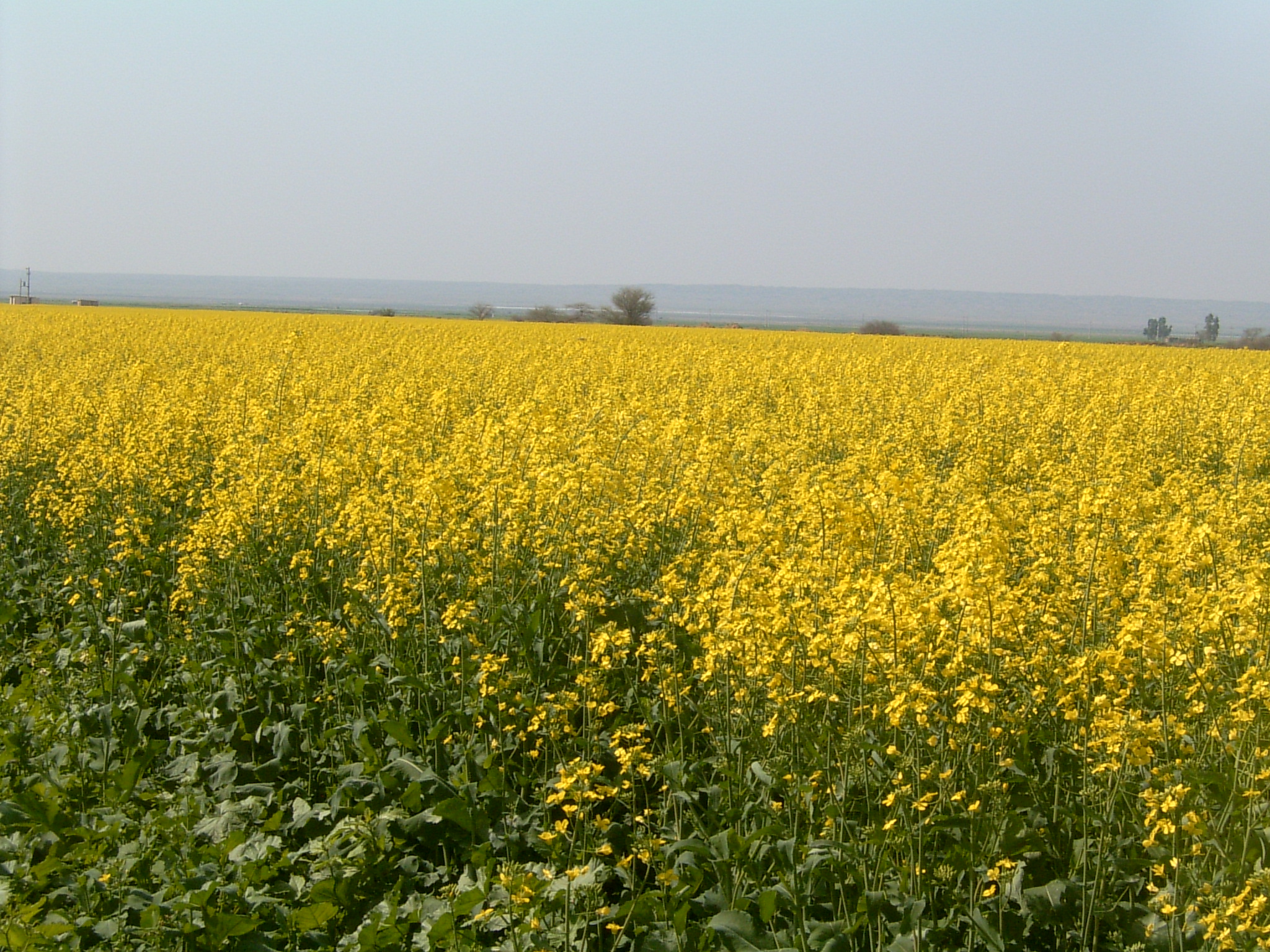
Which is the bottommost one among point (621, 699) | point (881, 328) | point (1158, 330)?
point (621, 699)

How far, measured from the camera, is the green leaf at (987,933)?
127 inches

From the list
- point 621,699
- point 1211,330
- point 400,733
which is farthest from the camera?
point 1211,330

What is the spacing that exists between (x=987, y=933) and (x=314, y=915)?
2247mm

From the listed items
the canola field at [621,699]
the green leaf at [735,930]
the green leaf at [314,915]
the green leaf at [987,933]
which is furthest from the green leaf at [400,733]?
the green leaf at [987,933]

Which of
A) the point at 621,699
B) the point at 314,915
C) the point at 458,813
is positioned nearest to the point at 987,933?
the point at 458,813

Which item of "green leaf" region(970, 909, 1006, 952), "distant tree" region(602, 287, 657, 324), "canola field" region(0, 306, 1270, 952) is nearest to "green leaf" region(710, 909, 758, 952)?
"canola field" region(0, 306, 1270, 952)

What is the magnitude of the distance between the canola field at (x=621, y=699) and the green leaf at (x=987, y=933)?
0.07 feet

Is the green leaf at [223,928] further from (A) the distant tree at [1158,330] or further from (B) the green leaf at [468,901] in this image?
(A) the distant tree at [1158,330]

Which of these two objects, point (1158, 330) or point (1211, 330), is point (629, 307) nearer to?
point (1158, 330)

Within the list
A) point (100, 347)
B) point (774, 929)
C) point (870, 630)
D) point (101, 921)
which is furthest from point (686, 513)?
point (100, 347)

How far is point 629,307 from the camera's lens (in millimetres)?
62719

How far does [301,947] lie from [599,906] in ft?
3.71

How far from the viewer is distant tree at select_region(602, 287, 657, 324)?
6184 cm

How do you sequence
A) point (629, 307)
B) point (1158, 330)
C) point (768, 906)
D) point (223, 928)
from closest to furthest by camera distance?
point (768, 906), point (223, 928), point (629, 307), point (1158, 330)
